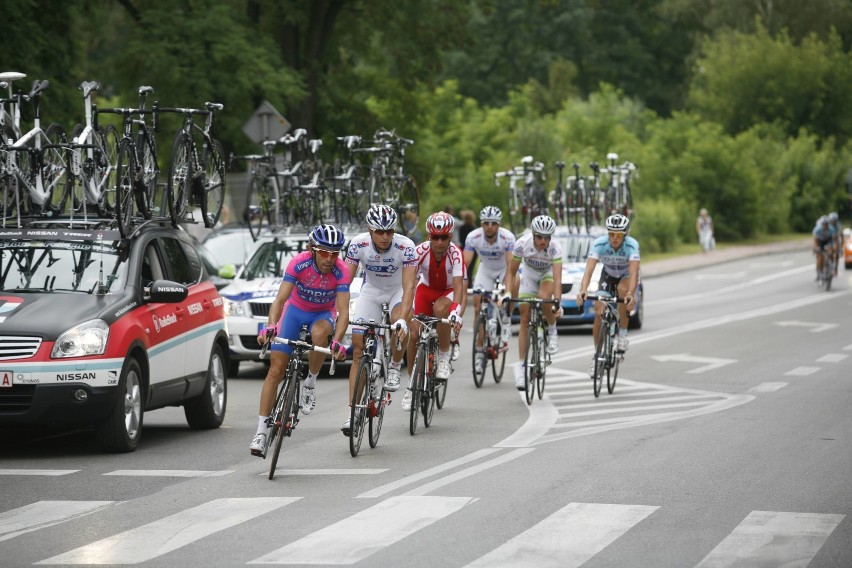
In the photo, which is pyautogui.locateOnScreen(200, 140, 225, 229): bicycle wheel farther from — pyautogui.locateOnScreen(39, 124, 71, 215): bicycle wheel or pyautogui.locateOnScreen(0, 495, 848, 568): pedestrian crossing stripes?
pyautogui.locateOnScreen(0, 495, 848, 568): pedestrian crossing stripes

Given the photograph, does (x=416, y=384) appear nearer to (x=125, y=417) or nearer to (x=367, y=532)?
(x=125, y=417)

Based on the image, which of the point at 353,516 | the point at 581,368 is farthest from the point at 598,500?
the point at 581,368

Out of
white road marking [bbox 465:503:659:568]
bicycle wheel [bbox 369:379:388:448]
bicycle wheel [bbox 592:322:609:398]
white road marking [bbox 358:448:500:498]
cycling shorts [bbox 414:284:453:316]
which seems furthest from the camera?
bicycle wheel [bbox 592:322:609:398]

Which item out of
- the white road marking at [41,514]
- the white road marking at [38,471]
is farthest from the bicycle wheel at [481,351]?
the white road marking at [41,514]

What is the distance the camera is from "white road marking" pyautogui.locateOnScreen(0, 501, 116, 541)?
30.4ft

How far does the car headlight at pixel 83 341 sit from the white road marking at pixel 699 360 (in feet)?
32.4

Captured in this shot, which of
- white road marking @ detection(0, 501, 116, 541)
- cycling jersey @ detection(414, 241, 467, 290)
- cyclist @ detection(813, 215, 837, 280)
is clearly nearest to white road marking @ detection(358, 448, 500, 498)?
white road marking @ detection(0, 501, 116, 541)

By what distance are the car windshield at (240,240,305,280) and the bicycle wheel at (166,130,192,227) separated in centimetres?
476

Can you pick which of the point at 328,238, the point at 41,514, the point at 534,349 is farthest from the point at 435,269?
the point at 41,514

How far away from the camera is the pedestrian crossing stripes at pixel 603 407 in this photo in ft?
45.9

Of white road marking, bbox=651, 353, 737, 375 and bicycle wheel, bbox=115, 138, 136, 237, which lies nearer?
bicycle wheel, bbox=115, 138, 136, 237

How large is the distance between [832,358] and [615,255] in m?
5.81

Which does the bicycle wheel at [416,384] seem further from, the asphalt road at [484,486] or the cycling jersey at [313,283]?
the cycling jersey at [313,283]

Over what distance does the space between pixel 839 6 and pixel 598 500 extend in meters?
83.9
